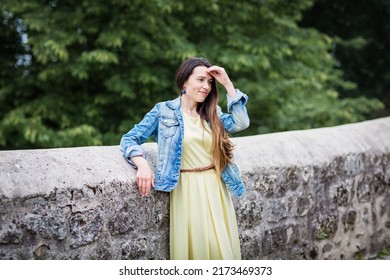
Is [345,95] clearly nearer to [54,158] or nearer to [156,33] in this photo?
[156,33]

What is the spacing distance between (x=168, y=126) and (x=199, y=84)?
28 cm

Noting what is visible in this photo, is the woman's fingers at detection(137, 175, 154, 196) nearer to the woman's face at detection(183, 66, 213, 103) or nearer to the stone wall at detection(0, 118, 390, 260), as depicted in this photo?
the stone wall at detection(0, 118, 390, 260)

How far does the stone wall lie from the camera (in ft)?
7.23

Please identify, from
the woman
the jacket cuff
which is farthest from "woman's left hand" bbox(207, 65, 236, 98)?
the jacket cuff

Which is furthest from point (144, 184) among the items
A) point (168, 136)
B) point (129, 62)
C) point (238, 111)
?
point (129, 62)

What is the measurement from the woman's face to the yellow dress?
0.12 metres

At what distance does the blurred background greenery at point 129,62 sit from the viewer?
18.9ft

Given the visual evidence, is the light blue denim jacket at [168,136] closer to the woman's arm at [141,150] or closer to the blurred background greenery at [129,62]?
the woman's arm at [141,150]

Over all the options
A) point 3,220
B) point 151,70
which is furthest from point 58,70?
point 3,220

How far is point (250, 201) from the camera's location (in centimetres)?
307

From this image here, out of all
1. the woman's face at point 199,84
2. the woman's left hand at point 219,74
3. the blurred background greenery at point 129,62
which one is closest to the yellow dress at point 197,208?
the woman's face at point 199,84

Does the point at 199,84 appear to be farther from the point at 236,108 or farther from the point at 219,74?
the point at 236,108

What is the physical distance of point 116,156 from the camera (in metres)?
2.57

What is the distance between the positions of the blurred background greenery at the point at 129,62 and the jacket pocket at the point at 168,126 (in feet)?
10.0
